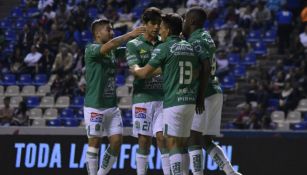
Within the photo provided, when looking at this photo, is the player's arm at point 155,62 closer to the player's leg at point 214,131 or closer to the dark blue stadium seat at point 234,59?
the player's leg at point 214,131

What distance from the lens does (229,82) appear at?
78.6ft

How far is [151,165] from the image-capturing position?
16969 millimetres

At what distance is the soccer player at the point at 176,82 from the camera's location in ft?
37.9

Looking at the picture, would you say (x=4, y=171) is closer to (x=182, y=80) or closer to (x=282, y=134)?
(x=282, y=134)

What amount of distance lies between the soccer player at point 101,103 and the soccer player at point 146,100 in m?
0.44

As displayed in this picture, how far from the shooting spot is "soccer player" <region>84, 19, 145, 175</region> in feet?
44.0

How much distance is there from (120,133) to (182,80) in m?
Answer: 2.25

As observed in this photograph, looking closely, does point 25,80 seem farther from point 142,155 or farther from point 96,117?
point 142,155

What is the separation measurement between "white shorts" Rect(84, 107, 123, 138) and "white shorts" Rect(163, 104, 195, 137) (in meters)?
1.98

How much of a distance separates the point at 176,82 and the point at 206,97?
4.13 ft

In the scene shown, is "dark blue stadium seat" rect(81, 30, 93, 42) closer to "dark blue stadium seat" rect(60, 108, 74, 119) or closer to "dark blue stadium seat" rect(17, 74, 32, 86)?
"dark blue stadium seat" rect(17, 74, 32, 86)

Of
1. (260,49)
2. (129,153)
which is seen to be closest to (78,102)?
(260,49)

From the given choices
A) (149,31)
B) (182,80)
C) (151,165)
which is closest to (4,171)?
(151,165)

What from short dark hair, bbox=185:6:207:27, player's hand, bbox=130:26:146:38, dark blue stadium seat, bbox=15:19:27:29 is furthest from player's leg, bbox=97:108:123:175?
dark blue stadium seat, bbox=15:19:27:29
